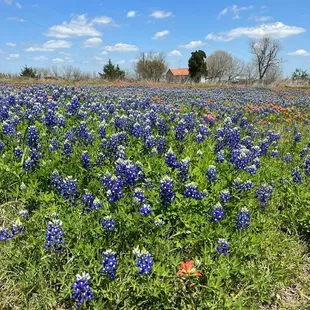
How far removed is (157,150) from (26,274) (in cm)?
265

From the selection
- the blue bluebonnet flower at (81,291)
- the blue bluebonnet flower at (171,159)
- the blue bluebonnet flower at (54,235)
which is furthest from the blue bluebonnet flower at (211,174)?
the blue bluebonnet flower at (81,291)

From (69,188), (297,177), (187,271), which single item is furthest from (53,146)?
(297,177)

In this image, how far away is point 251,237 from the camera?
133 inches

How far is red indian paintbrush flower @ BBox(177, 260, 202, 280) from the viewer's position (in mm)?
2869

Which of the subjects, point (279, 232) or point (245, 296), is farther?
point (279, 232)

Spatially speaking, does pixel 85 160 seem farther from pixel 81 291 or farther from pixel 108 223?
pixel 81 291

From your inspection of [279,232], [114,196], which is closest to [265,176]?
[279,232]

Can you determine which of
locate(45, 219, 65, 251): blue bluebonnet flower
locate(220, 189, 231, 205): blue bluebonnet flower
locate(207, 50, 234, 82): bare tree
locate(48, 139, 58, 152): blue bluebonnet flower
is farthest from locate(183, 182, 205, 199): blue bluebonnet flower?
locate(207, 50, 234, 82): bare tree

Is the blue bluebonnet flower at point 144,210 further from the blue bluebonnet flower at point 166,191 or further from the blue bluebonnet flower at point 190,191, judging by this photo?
the blue bluebonnet flower at point 190,191

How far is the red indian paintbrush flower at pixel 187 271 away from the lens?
2.87 m

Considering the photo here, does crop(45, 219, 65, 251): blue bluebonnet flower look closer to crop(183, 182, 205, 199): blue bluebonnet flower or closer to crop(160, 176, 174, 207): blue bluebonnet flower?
crop(160, 176, 174, 207): blue bluebonnet flower

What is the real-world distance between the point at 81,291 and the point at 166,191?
1214 millimetres

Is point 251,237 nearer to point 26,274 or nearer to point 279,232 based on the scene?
point 279,232

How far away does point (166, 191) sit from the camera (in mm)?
3326
